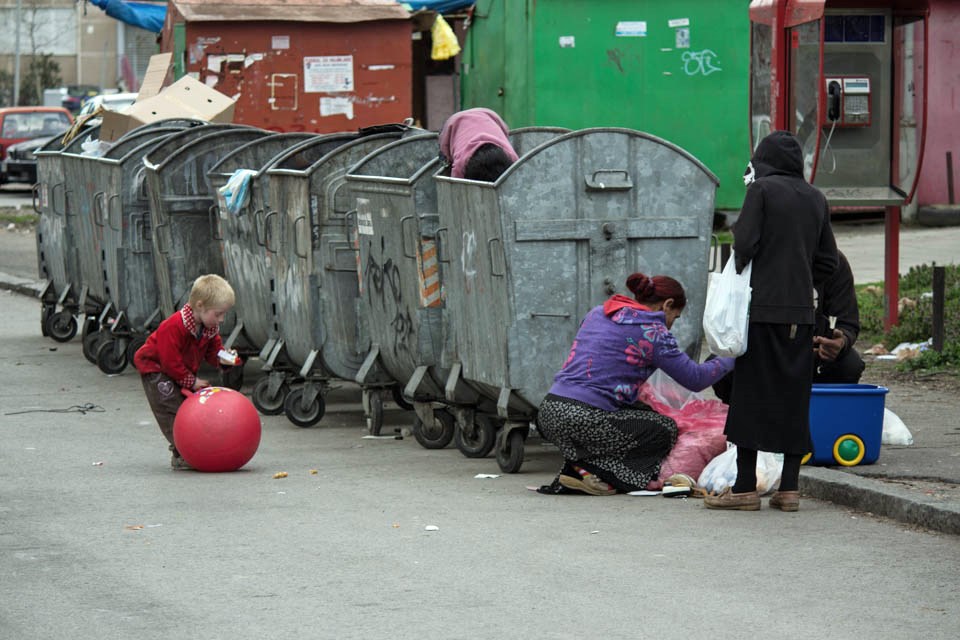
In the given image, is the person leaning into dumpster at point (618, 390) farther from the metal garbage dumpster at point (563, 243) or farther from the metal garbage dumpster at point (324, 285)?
the metal garbage dumpster at point (324, 285)

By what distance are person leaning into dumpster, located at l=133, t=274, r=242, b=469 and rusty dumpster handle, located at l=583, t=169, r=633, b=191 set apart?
6.18ft

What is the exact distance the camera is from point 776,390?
281 inches

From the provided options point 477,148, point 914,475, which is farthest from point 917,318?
point 477,148

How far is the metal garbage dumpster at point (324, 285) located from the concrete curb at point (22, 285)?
318 inches

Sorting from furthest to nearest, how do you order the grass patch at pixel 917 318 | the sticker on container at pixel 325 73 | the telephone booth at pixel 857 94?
the sticker on container at pixel 325 73 → the telephone booth at pixel 857 94 → the grass patch at pixel 917 318

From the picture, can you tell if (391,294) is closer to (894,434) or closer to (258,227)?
(258,227)

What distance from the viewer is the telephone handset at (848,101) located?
1273 centimetres

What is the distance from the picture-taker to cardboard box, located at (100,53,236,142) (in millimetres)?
14102

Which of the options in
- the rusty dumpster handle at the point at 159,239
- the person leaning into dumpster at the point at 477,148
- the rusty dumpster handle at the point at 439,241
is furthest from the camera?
the rusty dumpster handle at the point at 159,239

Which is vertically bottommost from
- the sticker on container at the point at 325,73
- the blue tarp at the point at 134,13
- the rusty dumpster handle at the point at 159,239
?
the rusty dumpster handle at the point at 159,239

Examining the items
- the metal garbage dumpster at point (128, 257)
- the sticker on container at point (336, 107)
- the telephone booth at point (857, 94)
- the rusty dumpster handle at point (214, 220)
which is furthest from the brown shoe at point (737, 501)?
the sticker on container at point (336, 107)

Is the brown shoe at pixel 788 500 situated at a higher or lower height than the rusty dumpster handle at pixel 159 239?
lower

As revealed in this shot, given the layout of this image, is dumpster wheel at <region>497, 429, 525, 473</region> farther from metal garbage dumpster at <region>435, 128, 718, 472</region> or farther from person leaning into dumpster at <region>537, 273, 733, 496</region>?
person leaning into dumpster at <region>537, 273, 733, 496</region>

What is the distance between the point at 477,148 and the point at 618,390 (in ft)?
5.49
